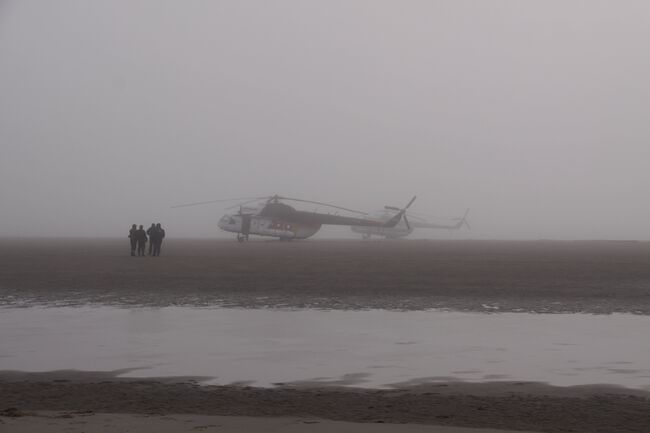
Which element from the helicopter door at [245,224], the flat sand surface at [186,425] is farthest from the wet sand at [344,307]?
the helicopter door at [245,224]

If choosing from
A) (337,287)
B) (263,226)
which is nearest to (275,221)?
(263,226)

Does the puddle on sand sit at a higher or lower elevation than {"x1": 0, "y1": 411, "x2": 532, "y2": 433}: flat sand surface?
higher

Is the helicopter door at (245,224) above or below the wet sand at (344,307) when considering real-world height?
above

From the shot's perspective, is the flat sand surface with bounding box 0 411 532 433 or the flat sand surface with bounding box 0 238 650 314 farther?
the flat sand surface with bounding box 0 238 650 314

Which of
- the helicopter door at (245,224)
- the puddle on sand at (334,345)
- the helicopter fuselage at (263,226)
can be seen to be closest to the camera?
the puddle on sand at (334,345)

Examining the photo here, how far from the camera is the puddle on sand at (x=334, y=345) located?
8523mm

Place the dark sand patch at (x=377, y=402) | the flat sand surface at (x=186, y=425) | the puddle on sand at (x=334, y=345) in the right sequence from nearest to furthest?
the flat sand surface at (x=186, y=425) < the dark sand patch at (x=377, y=402) < the puddle on sand at (x=334, y=345)

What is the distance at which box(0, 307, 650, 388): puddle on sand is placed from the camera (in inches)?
336

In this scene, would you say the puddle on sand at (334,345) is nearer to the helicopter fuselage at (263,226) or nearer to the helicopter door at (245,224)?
the helicopter fuselage at (263,226)

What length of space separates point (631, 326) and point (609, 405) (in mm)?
6460

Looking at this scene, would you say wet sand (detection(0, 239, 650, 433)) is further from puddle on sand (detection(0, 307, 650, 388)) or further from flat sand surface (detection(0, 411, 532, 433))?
puddle on sand (detection(0, 307, 650, 388))

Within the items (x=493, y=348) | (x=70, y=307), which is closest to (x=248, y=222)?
(x=70, y=307)

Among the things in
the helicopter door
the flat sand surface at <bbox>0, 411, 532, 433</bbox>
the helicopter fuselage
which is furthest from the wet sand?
the helicopter door

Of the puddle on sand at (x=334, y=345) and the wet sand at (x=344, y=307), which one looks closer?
the wet sand at (x=344, y=307)
